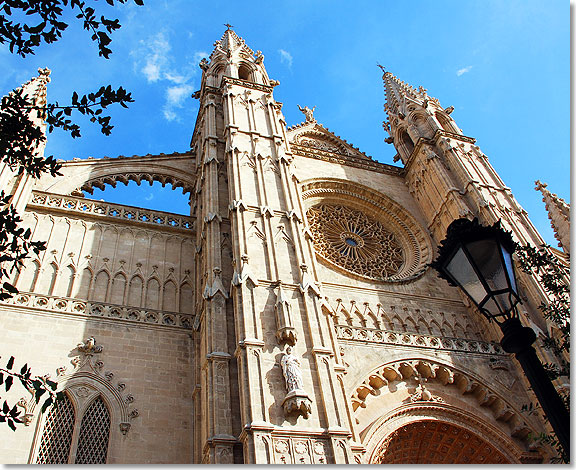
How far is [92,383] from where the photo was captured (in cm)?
1110

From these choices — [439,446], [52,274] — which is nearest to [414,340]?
[439,446]

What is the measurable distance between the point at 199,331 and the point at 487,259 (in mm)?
8931

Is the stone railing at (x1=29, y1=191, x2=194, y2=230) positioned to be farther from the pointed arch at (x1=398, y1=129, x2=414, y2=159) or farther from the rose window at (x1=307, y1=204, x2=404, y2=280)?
the pointed arch at (x1=398, y1=129, x2=414, y2=159)

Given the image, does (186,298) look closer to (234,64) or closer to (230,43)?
(234,64)

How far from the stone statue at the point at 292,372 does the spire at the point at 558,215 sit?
11.5 metres

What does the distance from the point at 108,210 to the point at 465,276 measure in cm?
1236

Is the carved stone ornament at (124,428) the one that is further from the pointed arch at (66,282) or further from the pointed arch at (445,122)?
the pointed arch at (445,122)

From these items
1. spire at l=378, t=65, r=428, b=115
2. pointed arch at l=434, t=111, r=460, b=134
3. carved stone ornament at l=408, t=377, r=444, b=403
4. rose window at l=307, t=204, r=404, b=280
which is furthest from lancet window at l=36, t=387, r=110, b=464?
spire at l=378, t=65, r=428, b=115

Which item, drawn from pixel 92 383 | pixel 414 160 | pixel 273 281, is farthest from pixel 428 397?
pixel 414 160

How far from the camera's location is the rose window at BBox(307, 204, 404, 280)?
17484 millimetres

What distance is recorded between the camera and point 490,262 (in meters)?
4.82

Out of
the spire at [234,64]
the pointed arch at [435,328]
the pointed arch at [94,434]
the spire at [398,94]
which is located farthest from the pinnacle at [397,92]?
the pointed arch at [94,434]

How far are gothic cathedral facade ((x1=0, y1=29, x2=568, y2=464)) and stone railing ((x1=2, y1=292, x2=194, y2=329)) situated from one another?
1.5 inches

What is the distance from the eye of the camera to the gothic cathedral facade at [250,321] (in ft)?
33.6
